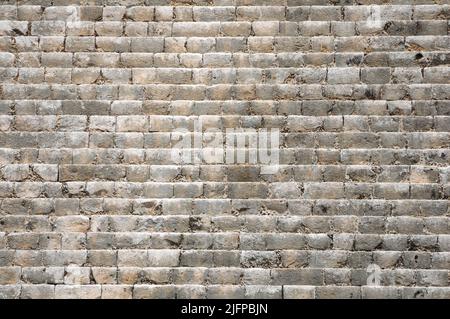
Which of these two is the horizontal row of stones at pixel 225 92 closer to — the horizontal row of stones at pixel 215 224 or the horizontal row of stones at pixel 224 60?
the horizontal row of stones at pixel 224 60

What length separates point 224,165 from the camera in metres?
4.98

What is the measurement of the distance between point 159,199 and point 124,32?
2005 mm

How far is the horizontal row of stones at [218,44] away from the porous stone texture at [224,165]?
16 millimetres

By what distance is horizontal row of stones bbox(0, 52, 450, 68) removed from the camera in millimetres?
5016

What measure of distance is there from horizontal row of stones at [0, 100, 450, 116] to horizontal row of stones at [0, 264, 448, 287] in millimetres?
1655

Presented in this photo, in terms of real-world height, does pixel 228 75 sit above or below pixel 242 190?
above

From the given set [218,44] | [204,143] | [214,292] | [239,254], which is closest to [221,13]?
[218,44]

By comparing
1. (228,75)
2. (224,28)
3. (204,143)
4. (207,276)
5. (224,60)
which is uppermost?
(224,28)

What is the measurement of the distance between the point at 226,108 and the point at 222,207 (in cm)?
114

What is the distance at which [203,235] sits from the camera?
16.0 feet

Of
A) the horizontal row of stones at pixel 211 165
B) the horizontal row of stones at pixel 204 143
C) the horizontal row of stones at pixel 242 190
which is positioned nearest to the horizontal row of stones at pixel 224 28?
Result: the horizontal row of stones at pixel 204 143

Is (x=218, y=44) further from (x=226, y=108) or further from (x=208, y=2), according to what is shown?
(x=226, y=108)

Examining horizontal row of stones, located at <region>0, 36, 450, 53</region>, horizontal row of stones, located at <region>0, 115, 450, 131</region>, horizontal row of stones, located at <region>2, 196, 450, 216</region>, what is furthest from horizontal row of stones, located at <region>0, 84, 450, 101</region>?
horizontal row of stones, located at <region>2, 196, 450, 216</region>

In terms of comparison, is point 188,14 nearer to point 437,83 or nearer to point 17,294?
point 437,83
